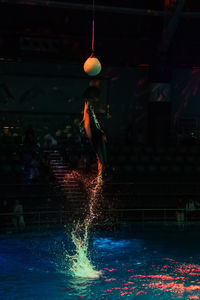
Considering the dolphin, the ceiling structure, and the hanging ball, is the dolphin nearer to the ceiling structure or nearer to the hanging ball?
the hanging ball

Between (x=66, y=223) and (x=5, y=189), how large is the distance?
3.18 meters

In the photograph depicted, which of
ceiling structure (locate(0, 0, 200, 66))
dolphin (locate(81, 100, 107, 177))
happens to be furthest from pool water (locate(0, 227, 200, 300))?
ceiling structure (locate(0, 0, 200, 66))

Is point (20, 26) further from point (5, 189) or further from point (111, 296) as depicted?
point (111, 296)

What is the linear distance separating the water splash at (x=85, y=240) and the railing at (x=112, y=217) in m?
0.54

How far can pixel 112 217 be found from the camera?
19.2 m

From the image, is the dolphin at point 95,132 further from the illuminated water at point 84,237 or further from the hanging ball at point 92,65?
the hanging ball at point 92,65

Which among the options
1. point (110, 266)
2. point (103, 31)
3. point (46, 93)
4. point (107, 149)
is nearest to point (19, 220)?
point (107, 149)

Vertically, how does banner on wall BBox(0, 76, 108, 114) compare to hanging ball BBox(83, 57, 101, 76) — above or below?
above

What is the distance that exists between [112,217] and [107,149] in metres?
2.98

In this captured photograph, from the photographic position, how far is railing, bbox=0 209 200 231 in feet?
59.8

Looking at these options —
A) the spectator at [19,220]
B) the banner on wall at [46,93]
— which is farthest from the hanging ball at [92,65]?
the banner on wall at [46,93]

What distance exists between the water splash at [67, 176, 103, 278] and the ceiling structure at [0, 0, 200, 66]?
24.0 ft

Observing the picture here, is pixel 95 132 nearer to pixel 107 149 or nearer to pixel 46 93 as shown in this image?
pixel 107 149

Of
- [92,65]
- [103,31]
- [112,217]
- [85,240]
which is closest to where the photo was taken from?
[92,65]
